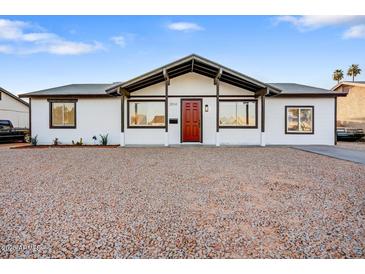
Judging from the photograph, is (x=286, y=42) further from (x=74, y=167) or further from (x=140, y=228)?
(x=140, y=228)

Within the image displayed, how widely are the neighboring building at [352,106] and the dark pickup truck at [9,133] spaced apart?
22817mm

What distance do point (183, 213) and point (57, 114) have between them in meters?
11.6

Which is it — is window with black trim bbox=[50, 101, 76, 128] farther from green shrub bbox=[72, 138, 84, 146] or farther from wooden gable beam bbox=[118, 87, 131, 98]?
wooden gable beam bbox=[118, 87, 131, 98]

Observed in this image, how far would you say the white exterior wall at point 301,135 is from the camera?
468 inches

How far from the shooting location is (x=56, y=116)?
488 inches

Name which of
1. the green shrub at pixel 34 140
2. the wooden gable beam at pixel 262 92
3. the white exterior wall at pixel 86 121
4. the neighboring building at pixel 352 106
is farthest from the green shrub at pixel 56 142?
the neighboring building at pixel 352 106

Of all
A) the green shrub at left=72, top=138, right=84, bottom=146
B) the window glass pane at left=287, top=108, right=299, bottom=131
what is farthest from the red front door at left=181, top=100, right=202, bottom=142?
the green shrub at left=72, top=138, right=84, bottom=146

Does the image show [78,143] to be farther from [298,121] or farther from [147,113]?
[298,121]

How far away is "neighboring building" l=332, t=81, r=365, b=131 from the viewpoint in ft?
59.9

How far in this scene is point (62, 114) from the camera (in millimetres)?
12414

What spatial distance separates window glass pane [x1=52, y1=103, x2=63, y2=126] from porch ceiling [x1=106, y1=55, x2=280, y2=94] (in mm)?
3428

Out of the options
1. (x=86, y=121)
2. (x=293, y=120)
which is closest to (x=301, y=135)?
(x=293, y=120)
